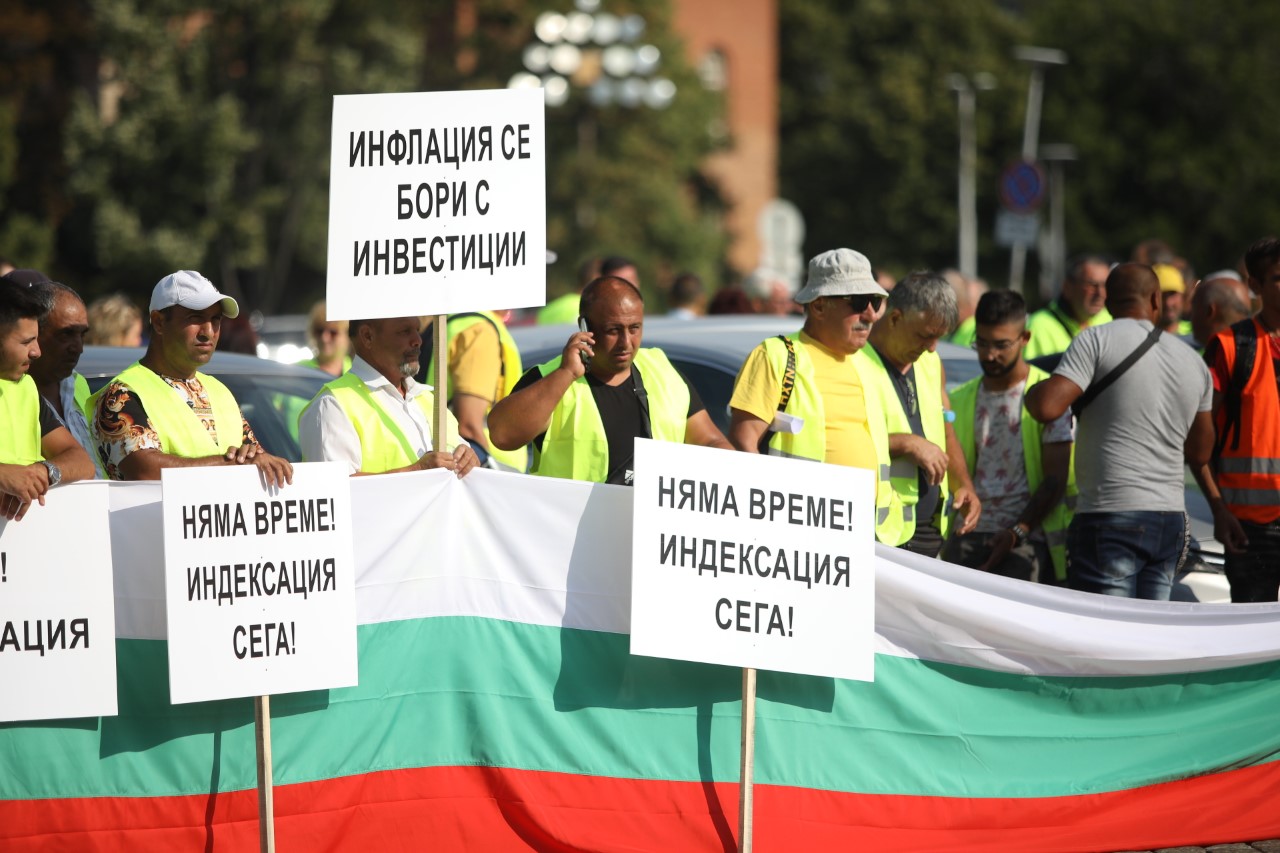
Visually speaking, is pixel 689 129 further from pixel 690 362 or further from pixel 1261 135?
pixel 690 362

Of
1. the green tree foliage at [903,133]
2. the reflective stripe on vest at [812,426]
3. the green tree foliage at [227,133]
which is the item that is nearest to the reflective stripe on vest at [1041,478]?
the reflective stripe on vest at [812,426]

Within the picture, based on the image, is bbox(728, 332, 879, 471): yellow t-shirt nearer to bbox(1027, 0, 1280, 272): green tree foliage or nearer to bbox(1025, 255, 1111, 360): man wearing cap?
bbox(1025, 255, 1111, 360): man wearing cap

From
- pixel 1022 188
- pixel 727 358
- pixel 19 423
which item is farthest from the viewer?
pixel 1022 188

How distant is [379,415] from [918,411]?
1949 millimetres

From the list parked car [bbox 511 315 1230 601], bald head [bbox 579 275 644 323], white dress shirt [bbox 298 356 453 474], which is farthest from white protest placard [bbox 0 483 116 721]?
parked car [bbox 511 315 1230 601]

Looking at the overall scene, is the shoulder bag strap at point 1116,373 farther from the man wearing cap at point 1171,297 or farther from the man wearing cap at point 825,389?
the man wearing cap at point 1171,297

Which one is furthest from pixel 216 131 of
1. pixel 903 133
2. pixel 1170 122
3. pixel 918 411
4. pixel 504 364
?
pixel 1170 122

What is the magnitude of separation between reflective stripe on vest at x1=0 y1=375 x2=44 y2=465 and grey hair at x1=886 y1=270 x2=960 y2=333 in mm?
2898

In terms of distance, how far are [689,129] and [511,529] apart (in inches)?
1345

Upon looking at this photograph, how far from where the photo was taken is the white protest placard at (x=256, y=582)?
4.75 m

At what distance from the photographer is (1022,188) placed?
76.8 feet

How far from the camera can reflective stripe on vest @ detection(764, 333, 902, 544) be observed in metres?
5.79

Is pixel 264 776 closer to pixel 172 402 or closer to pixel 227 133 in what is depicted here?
pixel 172 402

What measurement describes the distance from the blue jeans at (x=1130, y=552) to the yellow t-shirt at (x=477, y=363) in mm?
2340
